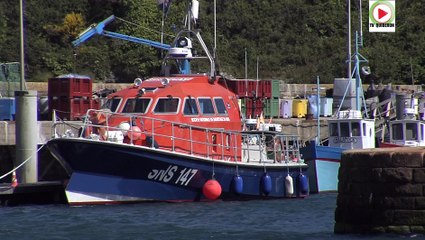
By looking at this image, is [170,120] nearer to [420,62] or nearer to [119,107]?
[119,107]

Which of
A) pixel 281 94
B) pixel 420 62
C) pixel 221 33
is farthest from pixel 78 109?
pixel 420 62

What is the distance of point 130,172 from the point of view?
19.9 m

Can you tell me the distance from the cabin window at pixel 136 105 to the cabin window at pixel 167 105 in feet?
0.71

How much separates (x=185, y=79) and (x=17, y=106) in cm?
354

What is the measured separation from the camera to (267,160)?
2266cm

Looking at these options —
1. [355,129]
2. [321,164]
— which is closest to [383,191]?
[321,164]

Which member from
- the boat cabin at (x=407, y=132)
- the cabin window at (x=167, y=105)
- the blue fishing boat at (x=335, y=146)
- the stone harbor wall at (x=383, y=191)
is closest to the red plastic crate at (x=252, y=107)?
the blue fishing boat at (x=335, y=146)

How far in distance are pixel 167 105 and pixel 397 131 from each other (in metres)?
7.85

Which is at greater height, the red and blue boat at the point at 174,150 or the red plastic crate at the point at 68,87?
the red plastic crate at the point at 68,87

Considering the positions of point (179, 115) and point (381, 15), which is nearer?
point (179, 115)

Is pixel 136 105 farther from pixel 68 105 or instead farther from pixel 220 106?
pixel 68 105

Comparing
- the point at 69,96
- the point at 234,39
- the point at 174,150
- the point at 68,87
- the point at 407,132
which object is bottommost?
the point at 174,150

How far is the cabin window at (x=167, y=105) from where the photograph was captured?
20984 mm

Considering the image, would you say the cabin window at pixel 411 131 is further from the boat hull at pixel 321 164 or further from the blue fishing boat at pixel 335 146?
the boat hull at pixel 321 164
